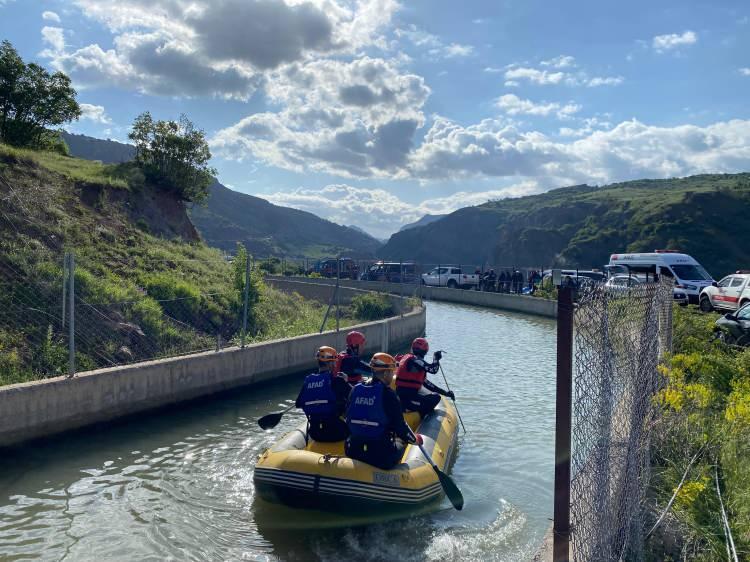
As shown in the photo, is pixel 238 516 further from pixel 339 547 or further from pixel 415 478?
pixel 415 478

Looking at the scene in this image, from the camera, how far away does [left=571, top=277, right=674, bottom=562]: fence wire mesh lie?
453cm

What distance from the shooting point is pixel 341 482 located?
740cm

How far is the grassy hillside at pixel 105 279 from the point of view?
1251 cm

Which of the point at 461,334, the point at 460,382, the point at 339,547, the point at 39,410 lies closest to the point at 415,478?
the point at 339,547

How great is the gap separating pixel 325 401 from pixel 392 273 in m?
40.4

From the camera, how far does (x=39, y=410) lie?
9539 millimetres

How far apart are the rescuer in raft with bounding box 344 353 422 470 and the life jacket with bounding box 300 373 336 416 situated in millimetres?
622

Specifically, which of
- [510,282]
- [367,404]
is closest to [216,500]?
[367,404]

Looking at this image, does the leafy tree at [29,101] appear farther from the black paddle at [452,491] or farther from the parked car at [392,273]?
the parked car at [392,273]

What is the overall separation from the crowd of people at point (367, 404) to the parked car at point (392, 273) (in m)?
37.2

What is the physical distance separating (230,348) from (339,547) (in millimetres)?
7512

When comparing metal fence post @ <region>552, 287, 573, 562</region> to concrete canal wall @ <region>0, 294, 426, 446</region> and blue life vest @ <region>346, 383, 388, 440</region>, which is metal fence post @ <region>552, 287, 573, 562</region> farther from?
concrete canal wall @ <region>0, 294, 426, 446</region>

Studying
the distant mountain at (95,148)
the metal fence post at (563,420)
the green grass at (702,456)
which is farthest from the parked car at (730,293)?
the distant mountain at (95,148)

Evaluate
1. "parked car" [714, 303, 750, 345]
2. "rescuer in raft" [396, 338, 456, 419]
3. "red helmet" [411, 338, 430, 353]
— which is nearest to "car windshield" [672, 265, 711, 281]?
"parked car" [714, 303, 750, 345]
